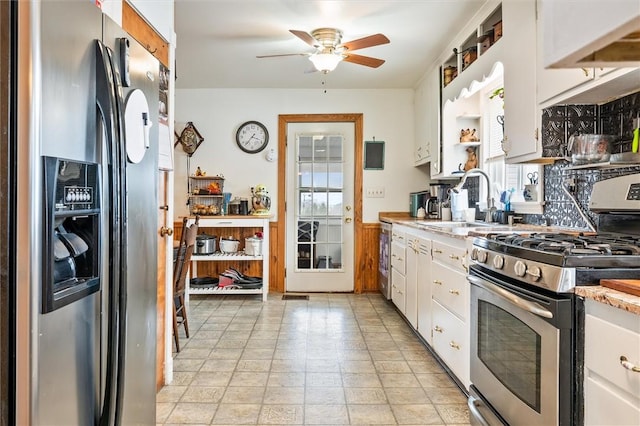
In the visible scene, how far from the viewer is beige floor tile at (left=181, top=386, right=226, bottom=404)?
93.4 inches

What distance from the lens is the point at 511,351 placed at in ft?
5.68

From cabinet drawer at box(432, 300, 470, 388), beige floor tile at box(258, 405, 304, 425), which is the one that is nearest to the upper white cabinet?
cabinet drawer at box(432, 300, 470, 388)

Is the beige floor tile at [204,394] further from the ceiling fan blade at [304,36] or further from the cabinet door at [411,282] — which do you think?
the ceiling fan blade at [304,36]

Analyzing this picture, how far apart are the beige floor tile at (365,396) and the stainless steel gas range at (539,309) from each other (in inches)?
20.5

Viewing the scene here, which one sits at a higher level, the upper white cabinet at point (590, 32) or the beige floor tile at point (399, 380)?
the upper white cabinet at point (590, 32)

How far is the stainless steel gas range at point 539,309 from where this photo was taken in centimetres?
137

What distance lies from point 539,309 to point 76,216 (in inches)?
55.4

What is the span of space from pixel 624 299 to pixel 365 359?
2066 millimetres

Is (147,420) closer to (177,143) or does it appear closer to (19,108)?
(19,108)

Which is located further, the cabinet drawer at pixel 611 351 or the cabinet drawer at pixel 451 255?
the cabinet drawer at pixel 451 255

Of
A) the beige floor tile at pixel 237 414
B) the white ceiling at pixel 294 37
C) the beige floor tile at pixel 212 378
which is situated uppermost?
the white ceiling at pixel 294 37

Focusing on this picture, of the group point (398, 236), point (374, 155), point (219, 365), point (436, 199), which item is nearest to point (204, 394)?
point (219, 365)

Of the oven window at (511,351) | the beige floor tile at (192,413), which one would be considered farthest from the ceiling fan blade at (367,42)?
the beige floor tile at (192,413)

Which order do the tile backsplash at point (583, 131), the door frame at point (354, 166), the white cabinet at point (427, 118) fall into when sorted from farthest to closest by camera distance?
the door frame at point (354, 166), the white cabinet at point (427, 118), the tile backsplash at point (583, 131)
